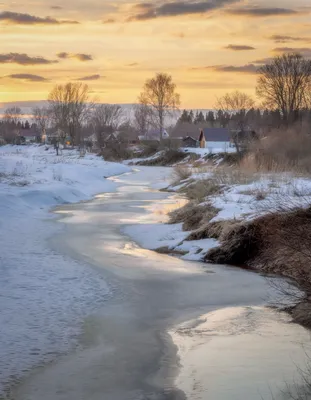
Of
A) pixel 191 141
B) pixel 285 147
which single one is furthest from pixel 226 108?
pixel 285 147

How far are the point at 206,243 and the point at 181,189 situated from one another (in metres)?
19.1

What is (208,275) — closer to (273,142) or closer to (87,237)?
(87,237)

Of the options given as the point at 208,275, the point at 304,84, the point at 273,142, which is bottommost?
the point at 208,275

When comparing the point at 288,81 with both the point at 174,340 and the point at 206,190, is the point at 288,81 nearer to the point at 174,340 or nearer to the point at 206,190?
the point at 206,190

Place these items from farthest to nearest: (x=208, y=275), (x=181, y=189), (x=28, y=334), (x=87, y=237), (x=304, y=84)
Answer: (x=304, y=84) → (x=181, y=189) → (x=87, y=237) → (x=208, y=275) → (x=28, y=334)

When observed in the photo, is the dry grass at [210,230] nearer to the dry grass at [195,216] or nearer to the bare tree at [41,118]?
the dry grass at [195,216]

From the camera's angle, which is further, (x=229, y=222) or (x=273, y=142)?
(x=273, y=142)

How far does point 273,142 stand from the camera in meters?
39.2

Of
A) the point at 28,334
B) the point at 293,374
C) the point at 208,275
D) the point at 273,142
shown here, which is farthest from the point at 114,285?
the point at 273,142

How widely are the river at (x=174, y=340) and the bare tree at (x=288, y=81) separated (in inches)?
2947

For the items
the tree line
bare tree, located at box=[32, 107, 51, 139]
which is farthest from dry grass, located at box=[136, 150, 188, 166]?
bare tree, located at box=[32, 107, 51, 139]

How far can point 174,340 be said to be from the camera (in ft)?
29.2

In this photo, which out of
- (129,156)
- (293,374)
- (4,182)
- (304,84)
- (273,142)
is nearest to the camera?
(293,374)

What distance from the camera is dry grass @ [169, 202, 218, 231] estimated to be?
18.7 m
